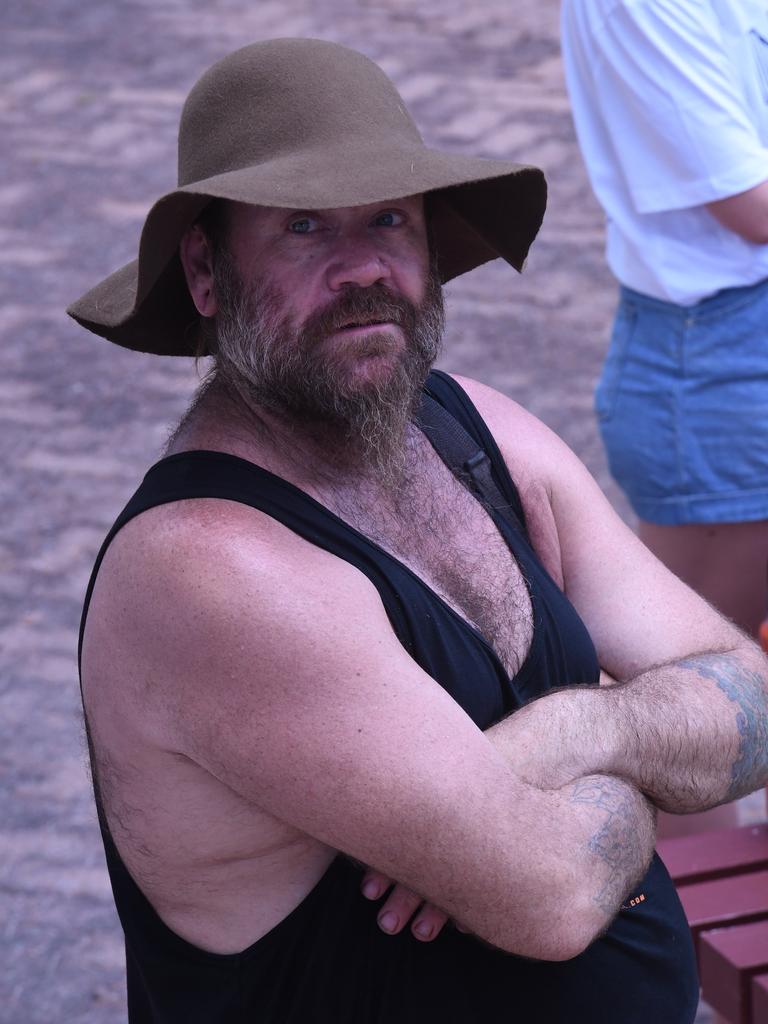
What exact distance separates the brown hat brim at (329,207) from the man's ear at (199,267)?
Result: 0.06 ft

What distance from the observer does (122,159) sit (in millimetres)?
7395

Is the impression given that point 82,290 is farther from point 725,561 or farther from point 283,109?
point 283,109

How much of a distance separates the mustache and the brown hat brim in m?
0.18

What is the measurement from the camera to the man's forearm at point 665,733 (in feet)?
6.77

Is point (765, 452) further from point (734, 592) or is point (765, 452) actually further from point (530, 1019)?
point (530, 1019)

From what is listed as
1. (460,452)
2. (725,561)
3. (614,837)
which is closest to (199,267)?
(460,452)

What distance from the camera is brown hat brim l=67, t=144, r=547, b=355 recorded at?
1.90 m

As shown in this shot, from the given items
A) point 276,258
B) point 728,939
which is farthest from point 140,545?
point 728,939

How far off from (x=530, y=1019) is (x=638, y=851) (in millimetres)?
272

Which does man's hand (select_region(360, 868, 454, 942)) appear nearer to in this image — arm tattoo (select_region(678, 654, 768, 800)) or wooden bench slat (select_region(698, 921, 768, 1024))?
arm tattoo (select_region(678, 654, 768, 800))

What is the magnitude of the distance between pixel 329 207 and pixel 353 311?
197 mm

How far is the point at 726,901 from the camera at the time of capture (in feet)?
9.71

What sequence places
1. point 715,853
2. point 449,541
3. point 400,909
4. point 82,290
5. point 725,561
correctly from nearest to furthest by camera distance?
1. point 400,909
2. point 449,541
3. point 715,853
4. point 725,561
5. point 82,290

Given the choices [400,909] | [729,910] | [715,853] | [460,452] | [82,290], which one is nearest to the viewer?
[400,909]
